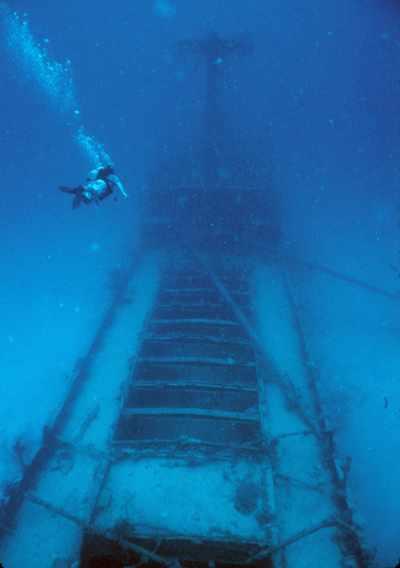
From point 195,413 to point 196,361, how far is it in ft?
4.27

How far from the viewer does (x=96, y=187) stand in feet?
20.7

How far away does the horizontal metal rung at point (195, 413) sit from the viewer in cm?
658

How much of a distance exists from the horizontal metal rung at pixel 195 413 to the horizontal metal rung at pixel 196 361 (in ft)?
3.97

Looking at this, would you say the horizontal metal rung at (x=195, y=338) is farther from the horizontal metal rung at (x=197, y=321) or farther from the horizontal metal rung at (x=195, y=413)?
the horizontal metal rung at (x=195, y=413)

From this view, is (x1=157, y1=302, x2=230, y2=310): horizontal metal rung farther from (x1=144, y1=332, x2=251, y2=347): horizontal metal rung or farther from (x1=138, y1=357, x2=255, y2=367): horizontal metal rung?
(x1=138, y1=357, x2=255, y2=367): horizontal metal rung

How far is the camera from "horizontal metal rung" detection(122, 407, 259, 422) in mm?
6578

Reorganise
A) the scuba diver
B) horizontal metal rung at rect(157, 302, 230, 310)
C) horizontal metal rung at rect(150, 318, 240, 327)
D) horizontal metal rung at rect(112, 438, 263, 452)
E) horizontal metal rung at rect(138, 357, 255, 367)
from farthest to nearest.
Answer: horizontal metal rung at rect(157, 302, 230, 310) < horizontal metal rung at rect(150, 318, 240, 327) < horizontal metal rung at rect(138, 357, 255, 367) < the scuba diver < horizontal metal rung at rect(112, 438, 263, 452)

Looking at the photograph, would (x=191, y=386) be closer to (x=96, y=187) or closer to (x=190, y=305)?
(x=190, y=305)

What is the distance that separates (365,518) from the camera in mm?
6828

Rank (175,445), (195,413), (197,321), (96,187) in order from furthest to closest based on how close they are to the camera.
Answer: (197,321) < (195,413) < (96,187) < (175,445)

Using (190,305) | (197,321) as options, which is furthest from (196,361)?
(190,305)

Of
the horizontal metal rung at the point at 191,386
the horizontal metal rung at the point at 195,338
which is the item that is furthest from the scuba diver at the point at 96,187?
the horizontal metal rung at the point at 195,338

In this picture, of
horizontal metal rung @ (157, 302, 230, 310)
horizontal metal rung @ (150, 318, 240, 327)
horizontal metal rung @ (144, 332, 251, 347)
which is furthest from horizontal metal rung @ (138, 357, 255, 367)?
horizontal metal rung @ (157, 302, 230, 310)

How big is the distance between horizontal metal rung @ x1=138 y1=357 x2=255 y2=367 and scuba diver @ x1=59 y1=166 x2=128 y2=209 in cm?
292
